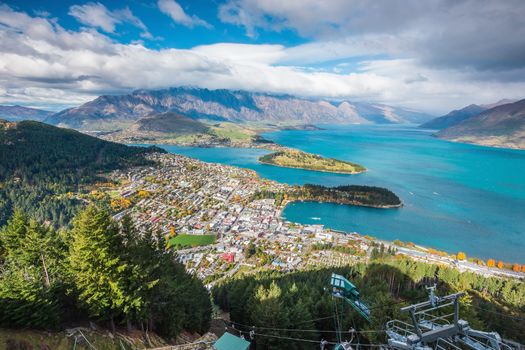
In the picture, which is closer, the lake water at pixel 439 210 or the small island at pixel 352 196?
the lake water at pixel 439 210

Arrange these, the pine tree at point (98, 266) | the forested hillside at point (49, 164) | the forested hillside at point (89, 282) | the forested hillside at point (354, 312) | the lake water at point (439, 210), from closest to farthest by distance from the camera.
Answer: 1. the forested hillside at point (89, 282)
2. the pine tree at point (98, 266)
3. the forested hillside at point (354, 312)
4. the lake water at point (439, 210)
5. the forested hillside at point (49, 164)

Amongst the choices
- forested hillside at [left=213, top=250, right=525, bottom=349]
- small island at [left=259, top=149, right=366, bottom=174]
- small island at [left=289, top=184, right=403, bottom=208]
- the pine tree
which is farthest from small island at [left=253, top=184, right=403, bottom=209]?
the pine tree

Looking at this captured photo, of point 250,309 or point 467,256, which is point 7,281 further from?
point 467,256

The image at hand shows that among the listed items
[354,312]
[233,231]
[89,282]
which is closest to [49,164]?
[233,231]

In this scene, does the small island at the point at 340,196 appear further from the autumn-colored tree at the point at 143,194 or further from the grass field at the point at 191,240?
the autumn-colored tree at the point at 143,194

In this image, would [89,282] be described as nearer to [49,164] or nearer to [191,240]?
[191,240]

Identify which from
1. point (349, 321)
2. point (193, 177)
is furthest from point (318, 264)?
point (193, 177)

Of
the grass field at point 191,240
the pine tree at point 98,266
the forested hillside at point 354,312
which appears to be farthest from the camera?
the grass field at point 191,240

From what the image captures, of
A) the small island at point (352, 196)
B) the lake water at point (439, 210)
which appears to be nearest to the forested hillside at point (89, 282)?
the lake water at point (439, 210)
